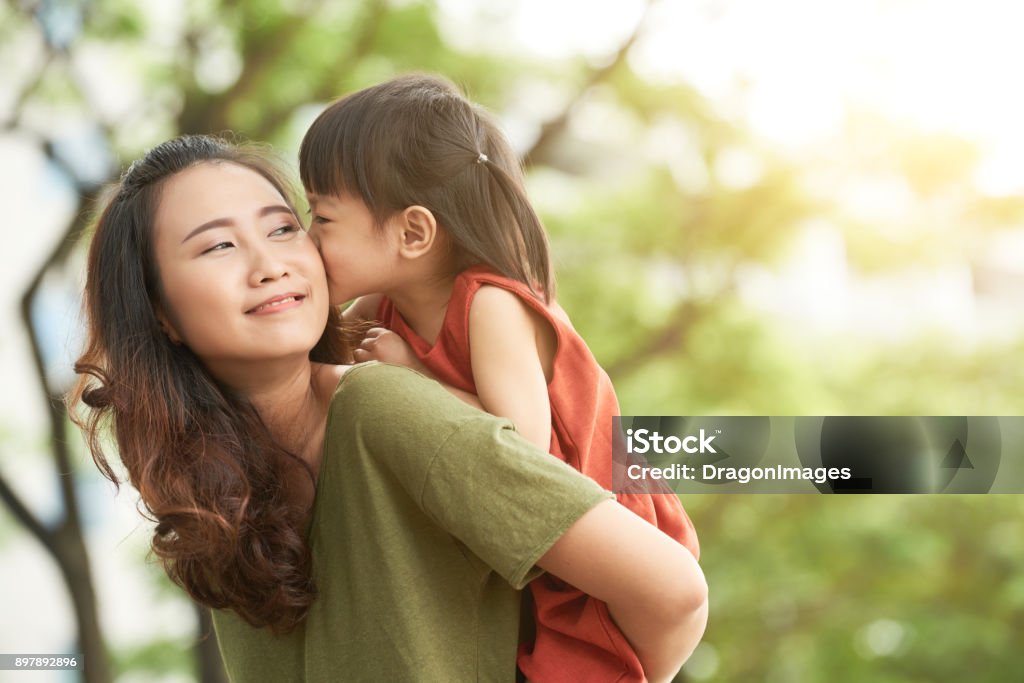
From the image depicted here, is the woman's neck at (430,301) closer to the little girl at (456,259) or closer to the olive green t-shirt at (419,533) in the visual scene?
the little girl at (456,259)

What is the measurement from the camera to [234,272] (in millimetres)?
1090

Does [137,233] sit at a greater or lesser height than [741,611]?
greater

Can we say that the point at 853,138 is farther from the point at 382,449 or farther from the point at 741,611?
the point at 382,449

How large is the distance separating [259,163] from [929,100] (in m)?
4.25

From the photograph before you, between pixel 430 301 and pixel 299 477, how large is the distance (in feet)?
1.03

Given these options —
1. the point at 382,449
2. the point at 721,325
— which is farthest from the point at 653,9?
the point at 382,449

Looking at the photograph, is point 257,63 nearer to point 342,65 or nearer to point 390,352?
point 342,65

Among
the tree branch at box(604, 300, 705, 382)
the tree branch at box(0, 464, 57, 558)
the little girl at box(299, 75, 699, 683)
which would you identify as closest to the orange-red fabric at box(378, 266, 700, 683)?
the little girl at box(299, 75, 699, 683)

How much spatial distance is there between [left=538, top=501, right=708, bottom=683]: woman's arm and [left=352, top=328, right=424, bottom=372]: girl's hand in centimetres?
41

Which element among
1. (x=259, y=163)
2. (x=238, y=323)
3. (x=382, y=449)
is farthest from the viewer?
(x=259, y=163)

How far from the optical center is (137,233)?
115cm

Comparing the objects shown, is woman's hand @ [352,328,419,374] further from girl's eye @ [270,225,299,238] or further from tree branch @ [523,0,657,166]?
tree branch @ [523,0,657,166]

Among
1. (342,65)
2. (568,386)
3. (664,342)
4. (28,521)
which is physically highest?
(568,386)

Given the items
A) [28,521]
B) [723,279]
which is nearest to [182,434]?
[723,279]
